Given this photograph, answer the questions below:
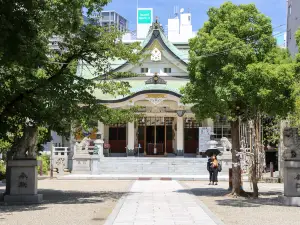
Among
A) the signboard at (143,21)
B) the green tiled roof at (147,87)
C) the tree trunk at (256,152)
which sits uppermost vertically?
the signboard at (143,21)

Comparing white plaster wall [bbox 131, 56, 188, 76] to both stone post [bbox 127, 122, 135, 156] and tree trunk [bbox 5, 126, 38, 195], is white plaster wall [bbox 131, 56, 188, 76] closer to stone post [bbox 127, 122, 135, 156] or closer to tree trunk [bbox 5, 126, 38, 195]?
stone post [bbox 127, 122, 135, 156]

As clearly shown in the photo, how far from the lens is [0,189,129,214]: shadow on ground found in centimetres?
1384

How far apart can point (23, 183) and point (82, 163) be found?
16.3 metres

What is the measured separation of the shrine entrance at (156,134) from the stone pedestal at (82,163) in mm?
8423

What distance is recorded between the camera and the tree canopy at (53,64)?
12.4 m

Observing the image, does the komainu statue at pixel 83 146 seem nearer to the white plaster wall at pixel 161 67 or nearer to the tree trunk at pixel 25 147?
the white plaster wall at pixel 161 67

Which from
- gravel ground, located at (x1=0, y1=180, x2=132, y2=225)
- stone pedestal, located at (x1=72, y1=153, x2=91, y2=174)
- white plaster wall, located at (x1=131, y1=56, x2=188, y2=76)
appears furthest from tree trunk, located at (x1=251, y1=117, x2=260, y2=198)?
white plaster wall, located at (x1=131, y1=56, x2=188, y2=76)

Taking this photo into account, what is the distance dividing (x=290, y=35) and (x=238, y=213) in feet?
85.3

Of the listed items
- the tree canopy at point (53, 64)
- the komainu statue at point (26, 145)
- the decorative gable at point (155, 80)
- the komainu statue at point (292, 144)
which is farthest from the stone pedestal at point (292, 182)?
the decorative gable at point (155, 80)

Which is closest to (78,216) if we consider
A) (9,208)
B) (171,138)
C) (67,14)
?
(9,208)

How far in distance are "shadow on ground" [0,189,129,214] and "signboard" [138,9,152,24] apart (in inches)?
1739

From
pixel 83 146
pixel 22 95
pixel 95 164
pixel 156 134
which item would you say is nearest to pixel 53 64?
pixel 22 95

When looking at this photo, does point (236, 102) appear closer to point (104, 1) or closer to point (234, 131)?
point (234, 131)

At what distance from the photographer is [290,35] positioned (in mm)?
35594
